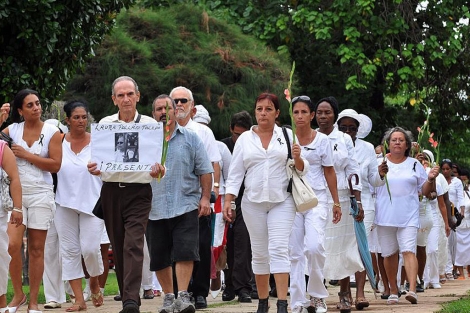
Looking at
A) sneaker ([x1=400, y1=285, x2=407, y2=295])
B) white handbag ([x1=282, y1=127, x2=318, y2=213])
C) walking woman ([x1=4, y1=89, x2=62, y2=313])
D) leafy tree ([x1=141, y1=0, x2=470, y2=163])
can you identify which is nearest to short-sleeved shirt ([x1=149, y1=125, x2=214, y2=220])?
white handbag ([x1=282, y1=127, x2=318, y2=213])

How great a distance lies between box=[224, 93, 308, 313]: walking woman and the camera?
1012 centimetres

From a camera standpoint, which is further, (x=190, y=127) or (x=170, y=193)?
(x=190, y=127)

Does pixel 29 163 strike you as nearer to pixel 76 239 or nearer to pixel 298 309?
pixel 76 239

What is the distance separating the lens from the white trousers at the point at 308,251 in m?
10.6

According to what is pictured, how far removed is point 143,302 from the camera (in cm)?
1325

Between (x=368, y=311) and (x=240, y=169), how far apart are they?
231cm

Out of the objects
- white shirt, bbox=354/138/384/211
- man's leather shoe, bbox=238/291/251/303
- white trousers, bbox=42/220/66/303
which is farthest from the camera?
man's leather shoe, bbox=238/291/251/303

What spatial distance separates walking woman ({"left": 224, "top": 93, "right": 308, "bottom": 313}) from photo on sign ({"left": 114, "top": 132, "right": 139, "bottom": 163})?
3.25 feet

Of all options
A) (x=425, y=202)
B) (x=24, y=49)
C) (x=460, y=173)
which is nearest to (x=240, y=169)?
(x=24, y=49)

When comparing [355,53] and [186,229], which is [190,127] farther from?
[355,53]

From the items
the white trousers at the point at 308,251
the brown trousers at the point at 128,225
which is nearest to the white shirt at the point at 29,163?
the brown trousers at the point at 128,225

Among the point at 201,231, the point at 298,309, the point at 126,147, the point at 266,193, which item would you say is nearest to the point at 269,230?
the point at 266,193

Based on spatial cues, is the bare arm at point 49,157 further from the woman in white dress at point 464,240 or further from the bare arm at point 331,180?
the woman in white dress at point 464,240

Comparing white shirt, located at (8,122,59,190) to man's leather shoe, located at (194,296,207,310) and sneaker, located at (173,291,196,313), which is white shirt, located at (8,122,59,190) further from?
man's leather shoe, located at (194,296,207,310)
